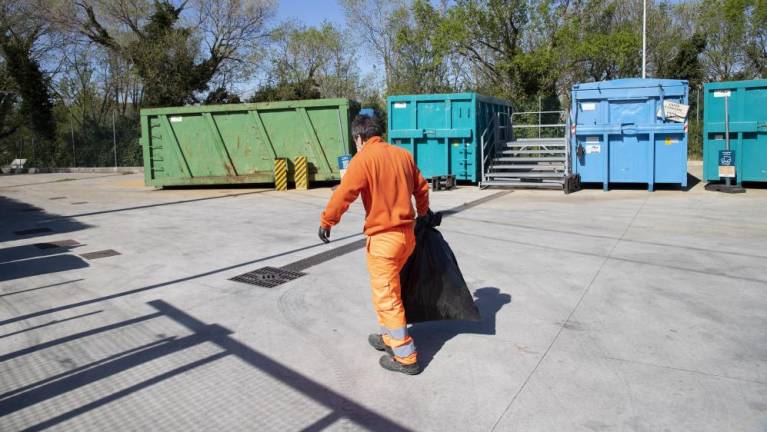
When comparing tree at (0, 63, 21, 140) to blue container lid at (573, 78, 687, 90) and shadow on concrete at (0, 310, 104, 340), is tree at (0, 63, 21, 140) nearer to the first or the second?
blue container lid at (573, 78, 687, 90)

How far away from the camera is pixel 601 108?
13570 millimetres

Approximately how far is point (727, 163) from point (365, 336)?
11.2 meters

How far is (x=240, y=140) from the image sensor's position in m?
16.2

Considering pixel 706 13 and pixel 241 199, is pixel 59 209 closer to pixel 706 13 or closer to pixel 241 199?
pixel 241 199

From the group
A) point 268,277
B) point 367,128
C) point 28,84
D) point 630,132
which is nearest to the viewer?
Result: point 367,128

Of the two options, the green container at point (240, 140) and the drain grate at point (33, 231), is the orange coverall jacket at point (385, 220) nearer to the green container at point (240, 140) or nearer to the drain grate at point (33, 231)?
the drain grate at point (33, 231)

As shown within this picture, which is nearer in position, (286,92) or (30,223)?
(30,223)

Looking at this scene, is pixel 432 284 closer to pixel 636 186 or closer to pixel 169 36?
pixel 636 186

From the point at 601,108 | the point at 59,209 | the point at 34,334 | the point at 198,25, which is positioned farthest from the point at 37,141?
the point at 34,334

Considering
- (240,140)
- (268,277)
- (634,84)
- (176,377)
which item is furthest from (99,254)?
(634,84)

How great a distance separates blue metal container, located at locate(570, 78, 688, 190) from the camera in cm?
1286

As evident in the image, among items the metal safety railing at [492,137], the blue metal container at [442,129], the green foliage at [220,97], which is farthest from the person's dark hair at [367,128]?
the green foliage at [220,97]

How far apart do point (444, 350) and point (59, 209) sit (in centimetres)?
1115

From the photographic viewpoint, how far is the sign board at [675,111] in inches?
501
